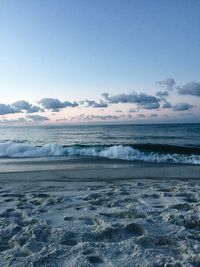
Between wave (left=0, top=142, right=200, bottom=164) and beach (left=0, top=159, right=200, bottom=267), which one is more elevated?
beach (left=0, top=159, right=200, bottom=267)

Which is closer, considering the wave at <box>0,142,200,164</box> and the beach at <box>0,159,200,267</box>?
the beach at <box>0,159,200,267</box>

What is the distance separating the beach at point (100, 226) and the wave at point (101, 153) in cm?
996

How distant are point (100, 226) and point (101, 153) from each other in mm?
16364

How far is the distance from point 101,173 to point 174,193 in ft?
16.0

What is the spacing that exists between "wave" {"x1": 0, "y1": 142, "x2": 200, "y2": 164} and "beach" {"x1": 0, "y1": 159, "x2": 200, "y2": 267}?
392 inches

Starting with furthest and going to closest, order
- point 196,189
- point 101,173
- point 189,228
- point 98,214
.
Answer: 1. point 101,173
2. point 196,189
3. point 98,214
4. point 189,228

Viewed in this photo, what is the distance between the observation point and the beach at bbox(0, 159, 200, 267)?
150 inches

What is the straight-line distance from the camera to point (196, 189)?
7.79m

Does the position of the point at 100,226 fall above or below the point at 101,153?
above

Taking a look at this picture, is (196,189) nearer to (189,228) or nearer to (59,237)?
(189,228)

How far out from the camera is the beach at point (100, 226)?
A: 3818mm

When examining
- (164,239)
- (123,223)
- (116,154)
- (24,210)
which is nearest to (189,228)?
(164,239)

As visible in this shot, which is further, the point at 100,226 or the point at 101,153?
the point at 101,153

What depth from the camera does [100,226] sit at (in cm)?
486
